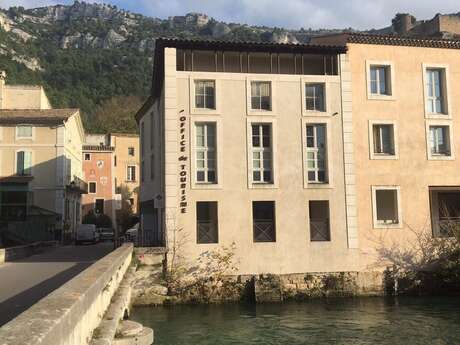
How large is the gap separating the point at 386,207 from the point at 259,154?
7512mm

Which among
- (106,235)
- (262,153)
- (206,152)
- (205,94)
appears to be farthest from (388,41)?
(106,235)

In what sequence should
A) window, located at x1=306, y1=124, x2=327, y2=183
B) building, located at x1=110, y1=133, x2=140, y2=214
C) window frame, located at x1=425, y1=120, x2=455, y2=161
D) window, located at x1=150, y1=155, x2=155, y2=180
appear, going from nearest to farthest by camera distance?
window, located at x1=306, y1=124, x2=327, y2=183 → window frame, located at x1=425, y1=120, x2=455, y2=161 → window, located at x1=150, y1=155, x2=155, y2=180 → building, located at x1=110, y1=133, x2=140, y2=214

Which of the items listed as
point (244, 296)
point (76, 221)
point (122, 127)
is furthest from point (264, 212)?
point (122, 127)

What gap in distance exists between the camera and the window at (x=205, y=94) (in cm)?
2419

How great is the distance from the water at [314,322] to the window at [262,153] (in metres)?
5.86

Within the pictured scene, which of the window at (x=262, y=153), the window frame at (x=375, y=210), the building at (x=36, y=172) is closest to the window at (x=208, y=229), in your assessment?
the window at (x=262, y=153)

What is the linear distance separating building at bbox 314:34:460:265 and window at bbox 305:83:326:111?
1311 mm

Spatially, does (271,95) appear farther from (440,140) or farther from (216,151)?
(440,140)

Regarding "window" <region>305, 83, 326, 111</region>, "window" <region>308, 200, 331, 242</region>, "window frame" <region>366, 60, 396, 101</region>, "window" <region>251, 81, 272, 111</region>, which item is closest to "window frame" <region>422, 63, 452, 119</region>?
"window frame" <region>366, 60, 396, 101</region>

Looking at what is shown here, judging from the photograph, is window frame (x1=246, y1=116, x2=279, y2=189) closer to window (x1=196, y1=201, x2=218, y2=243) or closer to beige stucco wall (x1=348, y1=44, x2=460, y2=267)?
window (x1=196, y1=201, x2=218, y2=243)

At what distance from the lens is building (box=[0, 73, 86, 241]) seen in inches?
1639

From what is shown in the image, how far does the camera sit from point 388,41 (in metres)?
25.9

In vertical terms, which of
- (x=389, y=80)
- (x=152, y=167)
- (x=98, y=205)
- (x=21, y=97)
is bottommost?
(x=98, y=205)

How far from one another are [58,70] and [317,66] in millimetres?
82425
